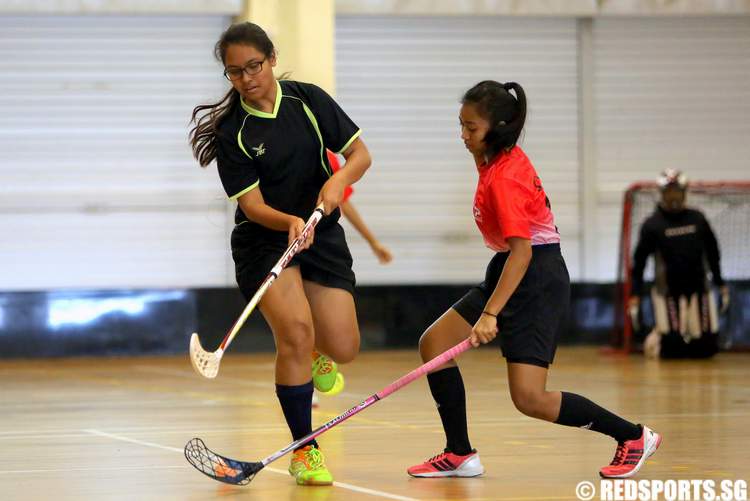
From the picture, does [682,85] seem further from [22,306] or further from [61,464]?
[61,464]

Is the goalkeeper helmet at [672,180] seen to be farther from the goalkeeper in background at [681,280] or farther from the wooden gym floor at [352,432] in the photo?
the wooden gym floor at [352,432]

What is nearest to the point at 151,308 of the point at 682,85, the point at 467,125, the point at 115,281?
the point at 115,281

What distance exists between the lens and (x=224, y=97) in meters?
4.28

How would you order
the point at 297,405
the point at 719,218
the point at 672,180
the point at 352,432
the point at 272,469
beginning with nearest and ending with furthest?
1. the point at 297,405
2. the point at 272,469
3. the point at 352,432
4. the point at 672,180
5. the point at 719,218

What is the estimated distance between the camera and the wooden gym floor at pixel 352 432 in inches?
159

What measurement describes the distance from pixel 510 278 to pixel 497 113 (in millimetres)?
516

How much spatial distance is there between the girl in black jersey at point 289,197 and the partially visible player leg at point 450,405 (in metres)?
0.29

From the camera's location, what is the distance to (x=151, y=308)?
11062 mm

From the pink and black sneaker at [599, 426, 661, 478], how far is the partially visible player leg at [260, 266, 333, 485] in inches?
33.9

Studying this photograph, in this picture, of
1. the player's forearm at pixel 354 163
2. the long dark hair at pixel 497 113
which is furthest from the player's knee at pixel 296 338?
the long dark hair at pixel 497 113

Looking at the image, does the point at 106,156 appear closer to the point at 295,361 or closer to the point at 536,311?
the point at 295,361

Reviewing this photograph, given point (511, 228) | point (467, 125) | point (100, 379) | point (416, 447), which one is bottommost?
point (100, 379)

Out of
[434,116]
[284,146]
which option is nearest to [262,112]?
[284,146]

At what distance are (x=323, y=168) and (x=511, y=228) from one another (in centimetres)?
72
